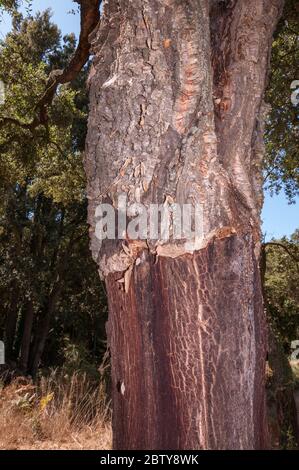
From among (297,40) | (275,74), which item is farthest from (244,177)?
(297,40)

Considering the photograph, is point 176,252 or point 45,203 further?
point 45,203

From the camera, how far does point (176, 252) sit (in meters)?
1.93

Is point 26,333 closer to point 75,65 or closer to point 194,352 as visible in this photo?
point 75,65

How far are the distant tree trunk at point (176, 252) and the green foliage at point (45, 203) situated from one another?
5.78 metres

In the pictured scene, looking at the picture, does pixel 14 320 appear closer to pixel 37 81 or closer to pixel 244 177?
pixel 37 81

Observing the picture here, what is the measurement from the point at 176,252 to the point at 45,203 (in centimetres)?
1417

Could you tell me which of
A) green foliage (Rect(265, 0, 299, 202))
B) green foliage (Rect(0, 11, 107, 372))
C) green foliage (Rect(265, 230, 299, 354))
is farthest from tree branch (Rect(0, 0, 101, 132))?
green foliage (Rect(265, 230, 299, 354))

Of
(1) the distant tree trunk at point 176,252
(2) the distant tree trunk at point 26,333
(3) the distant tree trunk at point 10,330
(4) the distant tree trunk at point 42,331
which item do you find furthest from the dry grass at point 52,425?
(3) the distant tree trunk at point 10,330

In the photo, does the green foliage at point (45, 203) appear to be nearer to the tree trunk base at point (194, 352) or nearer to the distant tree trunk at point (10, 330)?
the distant tree trunk at point (10, 330)

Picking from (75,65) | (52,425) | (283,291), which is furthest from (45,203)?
(52,425)

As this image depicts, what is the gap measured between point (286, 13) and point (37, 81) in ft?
Result: 13.5

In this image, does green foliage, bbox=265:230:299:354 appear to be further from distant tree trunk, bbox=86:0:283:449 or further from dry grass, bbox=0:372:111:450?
distant tree trunk, bbox=86:0:283:449

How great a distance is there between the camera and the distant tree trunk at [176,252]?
1891mm

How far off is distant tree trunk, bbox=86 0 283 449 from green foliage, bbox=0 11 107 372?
578 centimetres
